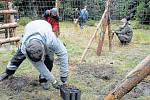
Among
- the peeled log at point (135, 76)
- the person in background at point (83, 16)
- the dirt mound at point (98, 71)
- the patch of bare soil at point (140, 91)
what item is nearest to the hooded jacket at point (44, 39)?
the patch of bare soil at point (140, 91)

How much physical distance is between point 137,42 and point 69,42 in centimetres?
282

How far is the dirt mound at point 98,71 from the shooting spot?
8.19 meters

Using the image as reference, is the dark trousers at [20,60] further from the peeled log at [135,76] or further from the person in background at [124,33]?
the person in background at [124,33]

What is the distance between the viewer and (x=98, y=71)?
28.5 ft

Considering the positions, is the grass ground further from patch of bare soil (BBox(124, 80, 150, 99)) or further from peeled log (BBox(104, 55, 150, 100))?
peeled log (BBox(104, 55, 150, 100))

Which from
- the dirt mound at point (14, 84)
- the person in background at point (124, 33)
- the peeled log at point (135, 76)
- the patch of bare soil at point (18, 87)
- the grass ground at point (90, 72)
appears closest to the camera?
the peeled log at point (135, 76)

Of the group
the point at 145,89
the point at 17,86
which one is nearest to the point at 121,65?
the point at 145,89

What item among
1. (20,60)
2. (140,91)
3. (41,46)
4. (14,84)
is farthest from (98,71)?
(41,46)

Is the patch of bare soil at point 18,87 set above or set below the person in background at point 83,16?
above

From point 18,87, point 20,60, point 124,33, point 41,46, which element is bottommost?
point 124,33

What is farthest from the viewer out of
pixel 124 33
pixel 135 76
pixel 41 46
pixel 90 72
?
pixel 124 33

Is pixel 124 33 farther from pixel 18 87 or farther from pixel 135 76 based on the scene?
pixel 135 76

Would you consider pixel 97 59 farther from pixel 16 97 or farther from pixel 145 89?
pixel 16 97

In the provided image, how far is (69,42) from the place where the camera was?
13.9m
